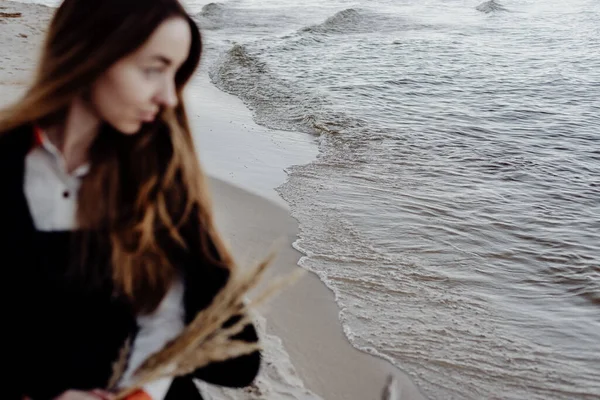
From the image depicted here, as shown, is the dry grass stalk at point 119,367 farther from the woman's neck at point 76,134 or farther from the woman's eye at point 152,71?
the woman's eye at point 152,71

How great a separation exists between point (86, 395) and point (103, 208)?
0.45 meters

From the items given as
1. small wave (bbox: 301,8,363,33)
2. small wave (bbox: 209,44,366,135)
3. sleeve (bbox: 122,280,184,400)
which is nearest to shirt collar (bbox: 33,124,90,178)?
sleeve (bbox: 122,280,184,400)

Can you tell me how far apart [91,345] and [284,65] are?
12223 mm

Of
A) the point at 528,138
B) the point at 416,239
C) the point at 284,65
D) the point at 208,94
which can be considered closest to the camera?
the point at 416,239

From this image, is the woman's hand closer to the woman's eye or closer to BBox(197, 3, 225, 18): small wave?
the woman's eye

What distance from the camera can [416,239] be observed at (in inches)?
206

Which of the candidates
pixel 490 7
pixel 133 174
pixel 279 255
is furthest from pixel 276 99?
pixel 490 7

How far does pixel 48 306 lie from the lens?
1.53m

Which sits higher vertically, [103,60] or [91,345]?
[103,60]

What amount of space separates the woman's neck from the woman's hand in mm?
543

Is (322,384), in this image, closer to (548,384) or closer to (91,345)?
(548,384)

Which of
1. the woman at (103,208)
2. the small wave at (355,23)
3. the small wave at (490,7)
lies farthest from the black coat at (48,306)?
the small wave at (490,7)

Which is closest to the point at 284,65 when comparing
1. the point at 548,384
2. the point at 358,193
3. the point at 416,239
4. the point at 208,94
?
the point at 208,94

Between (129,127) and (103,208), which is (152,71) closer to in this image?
(129,127)
